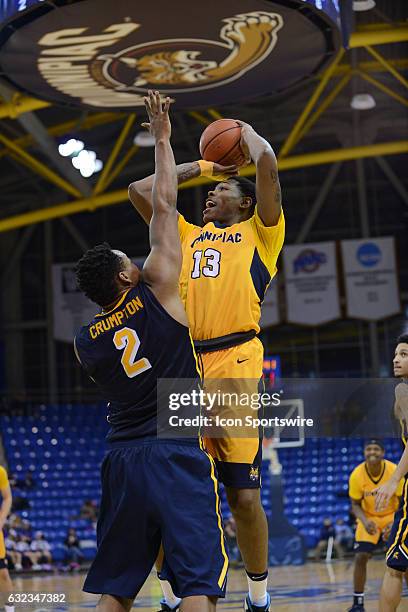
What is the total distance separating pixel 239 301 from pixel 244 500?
3.86 feet

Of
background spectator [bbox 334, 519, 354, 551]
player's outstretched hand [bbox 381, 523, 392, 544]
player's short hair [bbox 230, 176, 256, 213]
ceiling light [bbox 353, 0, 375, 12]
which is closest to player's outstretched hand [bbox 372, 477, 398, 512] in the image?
player's short hair [bbox 230, 176, 256, 213]

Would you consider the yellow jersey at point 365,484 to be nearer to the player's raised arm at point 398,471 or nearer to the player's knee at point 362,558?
the player's knee at point 362,558

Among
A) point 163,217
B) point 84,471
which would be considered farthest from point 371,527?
point 84,471

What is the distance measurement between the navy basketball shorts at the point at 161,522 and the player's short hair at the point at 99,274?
733 mm

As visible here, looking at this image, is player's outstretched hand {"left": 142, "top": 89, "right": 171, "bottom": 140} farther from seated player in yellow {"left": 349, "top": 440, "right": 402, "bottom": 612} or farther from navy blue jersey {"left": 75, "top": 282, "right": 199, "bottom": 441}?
seated player in yellow {"left": 349, "top": 440, "right": 402, "bottom": 612}

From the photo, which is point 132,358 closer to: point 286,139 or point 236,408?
point 236,408

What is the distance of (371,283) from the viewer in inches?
1047

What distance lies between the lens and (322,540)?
18.6m

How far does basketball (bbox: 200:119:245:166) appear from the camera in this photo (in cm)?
573

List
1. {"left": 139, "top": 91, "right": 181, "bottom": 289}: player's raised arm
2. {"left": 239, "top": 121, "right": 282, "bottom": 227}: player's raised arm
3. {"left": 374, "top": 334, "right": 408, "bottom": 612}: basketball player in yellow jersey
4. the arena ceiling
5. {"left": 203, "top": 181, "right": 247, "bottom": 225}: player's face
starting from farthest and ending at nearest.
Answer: the arena ceiling → {"left": 374, "top": 334, "right": 408, "bottom": 612}: basketball player in yellow jersey → {"left": 203, "top": 181, "right": 247, "bottom": 225}: player's face → {"left": 239, "top": 121, "right": 282, "bottom": 227}: player's raised arm → {"left": 139, "top": 91, "right": 181, "bottom": 289}: player's raised arm

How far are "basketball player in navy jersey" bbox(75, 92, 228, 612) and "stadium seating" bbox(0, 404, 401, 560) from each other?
15310 millimetres

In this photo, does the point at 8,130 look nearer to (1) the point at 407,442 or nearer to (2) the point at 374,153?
(2) the point at 374,153

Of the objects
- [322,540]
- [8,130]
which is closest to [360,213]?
[8,130]

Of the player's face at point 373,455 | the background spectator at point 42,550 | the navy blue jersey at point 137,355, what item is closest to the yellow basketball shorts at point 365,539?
the player's face at point 373,455
